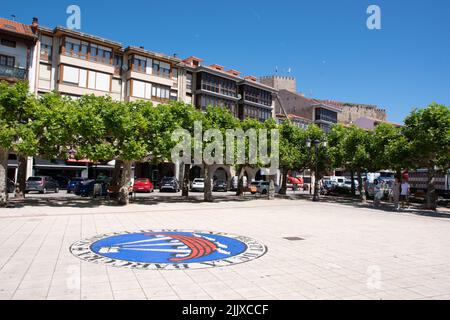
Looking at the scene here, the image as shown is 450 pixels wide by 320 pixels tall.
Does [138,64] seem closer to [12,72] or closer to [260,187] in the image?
[12,72]

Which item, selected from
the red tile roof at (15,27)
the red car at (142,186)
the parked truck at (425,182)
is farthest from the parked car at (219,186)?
the red tile roof at (15,27)

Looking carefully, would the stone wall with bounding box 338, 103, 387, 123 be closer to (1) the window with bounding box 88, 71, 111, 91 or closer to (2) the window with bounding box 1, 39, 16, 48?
(1) the window with bounding box 88, 71, 111, 91

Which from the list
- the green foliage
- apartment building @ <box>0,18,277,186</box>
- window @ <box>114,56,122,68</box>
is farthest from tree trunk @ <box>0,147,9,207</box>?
window @ <box>114,56,122,68</box>

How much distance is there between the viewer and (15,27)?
35250 mm

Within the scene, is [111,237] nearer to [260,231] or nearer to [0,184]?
[260,231]

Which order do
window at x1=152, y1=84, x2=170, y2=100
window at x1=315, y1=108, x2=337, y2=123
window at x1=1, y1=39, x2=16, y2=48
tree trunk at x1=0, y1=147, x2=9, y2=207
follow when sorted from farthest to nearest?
window at x1=315, y1=108, x2=337, y2=123 < window at x1=152, y1=84, x2=170, y2=100 < window at x1=1, y1=39, x2=16, y2=48 < tree trunk at x1=0, y1=147, x2=9, y2=207

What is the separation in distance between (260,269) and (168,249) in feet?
9.18

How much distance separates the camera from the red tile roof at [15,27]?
Answer: 110 ft

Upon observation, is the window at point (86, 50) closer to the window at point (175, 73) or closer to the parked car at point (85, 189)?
the window at point (175, 73)

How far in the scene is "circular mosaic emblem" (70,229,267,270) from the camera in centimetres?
790

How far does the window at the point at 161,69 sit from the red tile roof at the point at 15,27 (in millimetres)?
13534

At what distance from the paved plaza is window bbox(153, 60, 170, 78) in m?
32.3

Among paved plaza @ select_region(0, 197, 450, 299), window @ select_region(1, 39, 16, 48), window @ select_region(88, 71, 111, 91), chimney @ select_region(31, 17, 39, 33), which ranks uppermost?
chimney @ select_region(31, 17, 39, 33)
